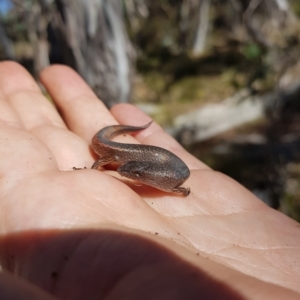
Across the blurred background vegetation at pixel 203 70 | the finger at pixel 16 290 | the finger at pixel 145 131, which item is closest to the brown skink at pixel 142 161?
the finger at pixel 145 131

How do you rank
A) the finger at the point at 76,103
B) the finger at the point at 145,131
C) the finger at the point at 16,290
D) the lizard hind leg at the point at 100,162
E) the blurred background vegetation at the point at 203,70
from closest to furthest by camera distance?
the finger at the point at 16,290, the lizard hind leg at the point at 100,162, the finger at the point at 76,103, the finger at the point at 145,131, the blurred background vegetation at the point at 203,70

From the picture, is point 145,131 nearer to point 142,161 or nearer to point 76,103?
point 142,161

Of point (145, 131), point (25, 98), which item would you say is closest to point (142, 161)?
point (145, 131)

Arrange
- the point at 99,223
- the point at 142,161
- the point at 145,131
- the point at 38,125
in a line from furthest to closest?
1. the point at 145,131
2. the point at 142,161
3. the point at 38,125
4. the point at 99,223

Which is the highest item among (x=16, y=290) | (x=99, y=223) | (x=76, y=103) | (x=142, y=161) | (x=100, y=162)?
(x=16, y=290)

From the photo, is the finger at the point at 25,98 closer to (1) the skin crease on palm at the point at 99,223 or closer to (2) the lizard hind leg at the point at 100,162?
(1) the skin crease on palm at the point at 99,223

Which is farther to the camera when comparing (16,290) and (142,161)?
(142,161)

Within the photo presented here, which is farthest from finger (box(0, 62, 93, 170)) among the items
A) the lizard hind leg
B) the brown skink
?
the brown skink
